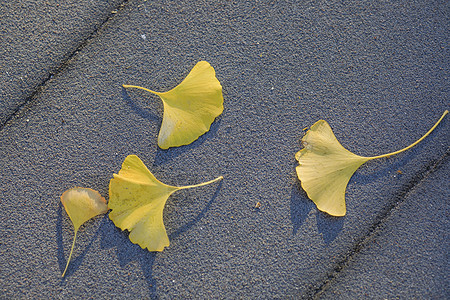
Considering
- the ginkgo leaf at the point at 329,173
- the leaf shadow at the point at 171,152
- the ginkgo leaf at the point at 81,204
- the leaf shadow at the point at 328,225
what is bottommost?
the ginkgo leaf at the point at 81,204

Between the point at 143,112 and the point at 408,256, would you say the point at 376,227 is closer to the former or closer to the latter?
the point at 408,256

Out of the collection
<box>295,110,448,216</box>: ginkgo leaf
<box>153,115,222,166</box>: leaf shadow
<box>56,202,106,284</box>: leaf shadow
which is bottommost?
<box>56,202,106,284</box>: leaf shadow

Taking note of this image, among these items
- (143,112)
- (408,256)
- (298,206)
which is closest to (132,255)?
(143,112)

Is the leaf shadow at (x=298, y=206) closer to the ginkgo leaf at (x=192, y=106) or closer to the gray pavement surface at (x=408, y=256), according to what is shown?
the gray pavement surface at (x=408, y=256)

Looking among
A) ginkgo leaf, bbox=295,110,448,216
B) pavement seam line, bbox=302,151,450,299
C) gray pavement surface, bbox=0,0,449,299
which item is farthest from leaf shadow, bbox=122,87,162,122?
pavement seam line, bbox=302,151,450,299

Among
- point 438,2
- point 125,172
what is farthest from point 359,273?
point 438,2

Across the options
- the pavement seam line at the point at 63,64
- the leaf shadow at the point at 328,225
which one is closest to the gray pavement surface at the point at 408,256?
the leaf shadow at the point at 328,225

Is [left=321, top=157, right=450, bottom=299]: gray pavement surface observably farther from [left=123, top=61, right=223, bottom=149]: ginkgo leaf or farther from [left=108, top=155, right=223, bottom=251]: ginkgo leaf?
[left=123, top=61, right=223, bottom=149]: ginkgo leaf
